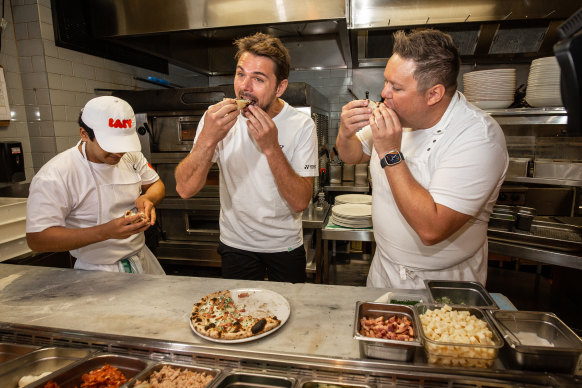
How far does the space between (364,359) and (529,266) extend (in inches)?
187

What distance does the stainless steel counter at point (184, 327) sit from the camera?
1111 mm

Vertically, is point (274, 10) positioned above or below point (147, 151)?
above

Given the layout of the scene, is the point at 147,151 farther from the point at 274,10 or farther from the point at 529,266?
the point at 529,266

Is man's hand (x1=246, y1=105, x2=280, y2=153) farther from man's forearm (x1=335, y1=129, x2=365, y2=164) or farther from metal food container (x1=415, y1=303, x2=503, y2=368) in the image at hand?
metal food container (x1=415, y1=303, x2=503, y2=368)

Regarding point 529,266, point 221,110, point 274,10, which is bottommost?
point 529,266

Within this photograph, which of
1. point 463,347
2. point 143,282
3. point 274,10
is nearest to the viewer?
point 463,347

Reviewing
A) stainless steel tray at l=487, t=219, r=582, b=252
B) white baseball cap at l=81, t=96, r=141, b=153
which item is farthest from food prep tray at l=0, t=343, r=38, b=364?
stainless steel tray at l=487, t=219, r=582, b=252

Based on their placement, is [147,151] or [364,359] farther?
[147,151]

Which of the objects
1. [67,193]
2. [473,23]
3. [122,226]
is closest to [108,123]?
[67,193]

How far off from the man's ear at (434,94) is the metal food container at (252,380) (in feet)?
4.54

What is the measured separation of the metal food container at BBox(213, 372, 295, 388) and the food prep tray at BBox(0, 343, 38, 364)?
831 millimetres

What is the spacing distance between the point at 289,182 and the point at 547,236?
2.61 meters

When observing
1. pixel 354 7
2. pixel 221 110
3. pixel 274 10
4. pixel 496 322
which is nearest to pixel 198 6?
pixel 274 10

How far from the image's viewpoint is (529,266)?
15.6ft
